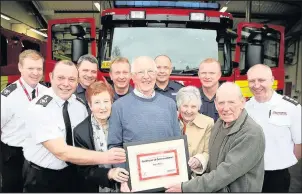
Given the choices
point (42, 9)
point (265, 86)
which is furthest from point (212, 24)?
point (42, 9)

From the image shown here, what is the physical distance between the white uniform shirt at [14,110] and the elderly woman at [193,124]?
1124mm

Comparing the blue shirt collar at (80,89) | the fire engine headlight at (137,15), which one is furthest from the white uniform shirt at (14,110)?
the fire engine headlight at (137,15)

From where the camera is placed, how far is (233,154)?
2150 mm

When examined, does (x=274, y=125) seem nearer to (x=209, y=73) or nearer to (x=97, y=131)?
(x=209, y=73)

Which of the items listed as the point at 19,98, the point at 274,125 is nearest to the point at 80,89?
the point at 19,98

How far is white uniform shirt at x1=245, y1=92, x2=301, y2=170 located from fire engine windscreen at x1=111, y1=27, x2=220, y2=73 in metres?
1.87

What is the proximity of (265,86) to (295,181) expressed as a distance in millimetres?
3063

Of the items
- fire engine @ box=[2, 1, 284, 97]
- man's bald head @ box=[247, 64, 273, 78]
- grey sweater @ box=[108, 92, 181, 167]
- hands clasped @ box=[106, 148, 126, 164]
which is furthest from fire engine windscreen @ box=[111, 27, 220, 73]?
hands clasped @ box=[106, 148, 126, 164]

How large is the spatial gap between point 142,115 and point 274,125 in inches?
44.5

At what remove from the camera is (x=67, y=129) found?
2520 mm

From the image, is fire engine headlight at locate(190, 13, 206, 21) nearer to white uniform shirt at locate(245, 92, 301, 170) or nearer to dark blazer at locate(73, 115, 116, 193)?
white uniform shirt at locate(245, 92, 301, 170)

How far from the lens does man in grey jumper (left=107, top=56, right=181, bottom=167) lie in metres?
2.34

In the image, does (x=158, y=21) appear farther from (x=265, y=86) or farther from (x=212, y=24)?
(x=265, y=86)

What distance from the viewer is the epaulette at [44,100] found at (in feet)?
8.15
